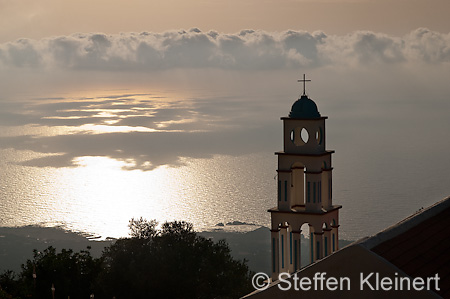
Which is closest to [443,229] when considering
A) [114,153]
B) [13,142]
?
[114,153]

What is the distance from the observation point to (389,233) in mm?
13789

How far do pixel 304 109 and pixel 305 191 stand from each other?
324 cm

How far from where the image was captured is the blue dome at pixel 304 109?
30.2m

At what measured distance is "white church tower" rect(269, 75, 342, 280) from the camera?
3008 cm

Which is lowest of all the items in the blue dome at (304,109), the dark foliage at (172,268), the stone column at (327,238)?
the dark foliage at (172,268)

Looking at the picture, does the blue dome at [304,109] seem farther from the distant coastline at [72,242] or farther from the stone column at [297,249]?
the distant coastline at [72,242]

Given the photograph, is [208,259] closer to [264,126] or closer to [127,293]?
[127,293]

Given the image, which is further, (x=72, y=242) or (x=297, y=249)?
(x=72, y=242)

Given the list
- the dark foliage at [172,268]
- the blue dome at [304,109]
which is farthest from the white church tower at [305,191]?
the dark foliage at [172,268]

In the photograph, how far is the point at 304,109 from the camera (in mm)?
30219

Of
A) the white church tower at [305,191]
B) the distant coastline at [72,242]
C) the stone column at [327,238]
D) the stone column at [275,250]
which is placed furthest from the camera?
the distant coastline at [72,242]

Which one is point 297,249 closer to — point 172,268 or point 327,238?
point 327,238

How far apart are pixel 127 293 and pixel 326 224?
39.8ft

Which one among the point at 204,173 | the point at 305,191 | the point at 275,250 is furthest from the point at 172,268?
the point at 204,173
